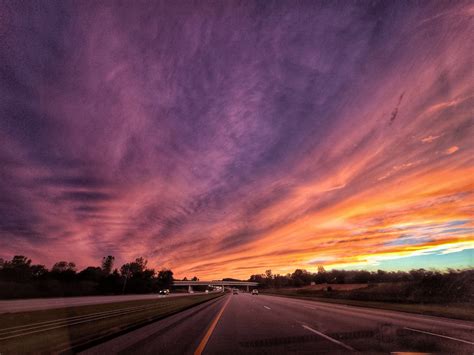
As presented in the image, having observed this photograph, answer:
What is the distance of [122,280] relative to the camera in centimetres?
11881

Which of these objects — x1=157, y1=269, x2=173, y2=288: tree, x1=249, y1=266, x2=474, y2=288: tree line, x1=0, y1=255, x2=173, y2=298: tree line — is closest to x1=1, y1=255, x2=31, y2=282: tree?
x1=0, y1=255, x2=173, y2=298: tree line

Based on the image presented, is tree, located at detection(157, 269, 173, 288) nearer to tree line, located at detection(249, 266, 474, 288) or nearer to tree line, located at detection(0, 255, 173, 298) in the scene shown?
tree line, located at detection(0, 255, 173, 298)

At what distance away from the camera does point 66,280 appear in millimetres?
109625

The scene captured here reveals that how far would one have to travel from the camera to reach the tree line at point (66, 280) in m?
72.2

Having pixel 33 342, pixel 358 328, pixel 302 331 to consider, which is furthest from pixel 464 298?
pixel 33 342

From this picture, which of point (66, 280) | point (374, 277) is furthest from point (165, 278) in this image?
point (374, 277)

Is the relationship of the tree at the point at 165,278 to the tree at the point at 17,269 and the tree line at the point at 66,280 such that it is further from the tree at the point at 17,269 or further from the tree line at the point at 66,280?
the tree at the point at 17,269

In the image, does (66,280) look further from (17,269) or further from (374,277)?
(374,277)

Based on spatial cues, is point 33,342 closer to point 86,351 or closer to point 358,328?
point 86,351

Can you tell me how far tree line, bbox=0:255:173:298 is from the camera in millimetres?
72188

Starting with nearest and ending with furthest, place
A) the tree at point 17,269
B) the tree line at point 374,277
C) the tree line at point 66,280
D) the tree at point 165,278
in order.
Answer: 1. the tree line at point 374,277
2. the tree line at point 66,280
3. the tree at point 17,269
4. the tree at point 165,278

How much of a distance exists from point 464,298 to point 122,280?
11522 cm

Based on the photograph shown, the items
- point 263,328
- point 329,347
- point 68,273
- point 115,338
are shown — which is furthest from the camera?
point 68,273

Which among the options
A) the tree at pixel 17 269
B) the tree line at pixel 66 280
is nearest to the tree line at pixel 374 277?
the tree line at pixel 66 280
